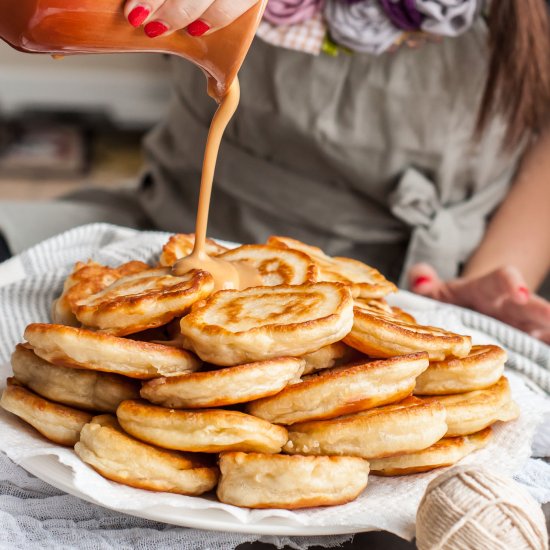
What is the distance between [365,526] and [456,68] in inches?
51.5

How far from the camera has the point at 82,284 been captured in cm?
127

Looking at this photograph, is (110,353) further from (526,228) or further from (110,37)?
(526,228)

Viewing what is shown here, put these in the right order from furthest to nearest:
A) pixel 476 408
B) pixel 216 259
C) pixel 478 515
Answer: pixel 216 259
pixel 476 408
pixel 478 515

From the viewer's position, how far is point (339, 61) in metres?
1.96

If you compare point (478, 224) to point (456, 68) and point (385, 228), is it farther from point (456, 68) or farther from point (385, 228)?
point (456, 68)

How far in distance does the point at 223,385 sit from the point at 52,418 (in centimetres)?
21

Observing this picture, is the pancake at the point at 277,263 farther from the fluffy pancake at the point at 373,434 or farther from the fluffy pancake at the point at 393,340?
the fluffy pancake at the point at 373,434

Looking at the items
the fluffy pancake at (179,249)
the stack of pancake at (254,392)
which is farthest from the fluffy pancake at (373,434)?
the fluffy pancake at (179,249)

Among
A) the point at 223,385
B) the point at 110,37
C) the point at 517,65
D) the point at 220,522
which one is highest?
the point at 110,37

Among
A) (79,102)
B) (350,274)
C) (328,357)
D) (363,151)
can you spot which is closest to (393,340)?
(328,357)

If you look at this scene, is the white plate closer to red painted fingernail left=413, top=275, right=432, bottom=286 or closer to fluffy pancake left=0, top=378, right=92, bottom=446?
fluffy pancake left=0, top=378, right=92, bottom=446

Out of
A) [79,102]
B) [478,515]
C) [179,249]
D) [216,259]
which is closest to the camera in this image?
[478,515]

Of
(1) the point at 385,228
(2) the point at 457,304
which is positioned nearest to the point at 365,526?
(2) the point at 457,304

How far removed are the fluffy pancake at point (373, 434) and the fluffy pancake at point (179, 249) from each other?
40 cm
